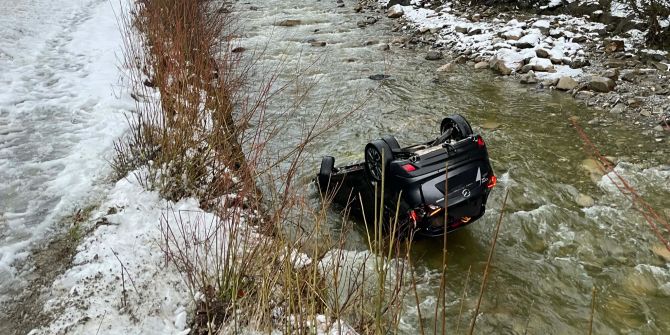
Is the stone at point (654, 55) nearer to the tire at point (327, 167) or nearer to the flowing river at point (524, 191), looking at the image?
the flowing river at point (524, 191)

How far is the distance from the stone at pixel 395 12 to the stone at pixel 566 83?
6.40 m

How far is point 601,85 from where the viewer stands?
7.61 meters

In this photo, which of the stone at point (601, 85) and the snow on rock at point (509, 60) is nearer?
the stone at point (601, 85)

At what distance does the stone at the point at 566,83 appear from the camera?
795 cm

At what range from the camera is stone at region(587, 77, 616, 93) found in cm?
759

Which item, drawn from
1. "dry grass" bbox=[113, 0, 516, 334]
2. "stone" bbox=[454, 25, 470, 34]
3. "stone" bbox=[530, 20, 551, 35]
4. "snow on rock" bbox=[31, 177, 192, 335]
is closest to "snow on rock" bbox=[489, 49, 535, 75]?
"stone" bbox=[530, 20, 551, 35]

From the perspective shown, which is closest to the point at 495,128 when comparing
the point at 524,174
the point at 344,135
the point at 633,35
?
the point at 524,174

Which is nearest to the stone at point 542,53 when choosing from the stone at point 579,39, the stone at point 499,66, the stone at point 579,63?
the stone at point 579,63

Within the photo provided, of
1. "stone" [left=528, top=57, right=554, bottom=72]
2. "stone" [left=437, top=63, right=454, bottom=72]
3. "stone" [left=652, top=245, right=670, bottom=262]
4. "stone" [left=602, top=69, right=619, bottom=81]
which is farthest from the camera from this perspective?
"stone" [left=437, top=63, right=454, bottom=72]

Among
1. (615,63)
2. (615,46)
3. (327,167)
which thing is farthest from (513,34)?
(327,167)

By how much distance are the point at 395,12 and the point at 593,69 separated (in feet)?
21.2

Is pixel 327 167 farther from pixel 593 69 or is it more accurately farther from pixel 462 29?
pixel 462 29

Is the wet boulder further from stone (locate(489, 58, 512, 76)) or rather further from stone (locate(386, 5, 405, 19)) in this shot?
stone (locate(386, 5, 405, 19))

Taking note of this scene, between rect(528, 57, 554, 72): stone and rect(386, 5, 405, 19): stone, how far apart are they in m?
5.49
